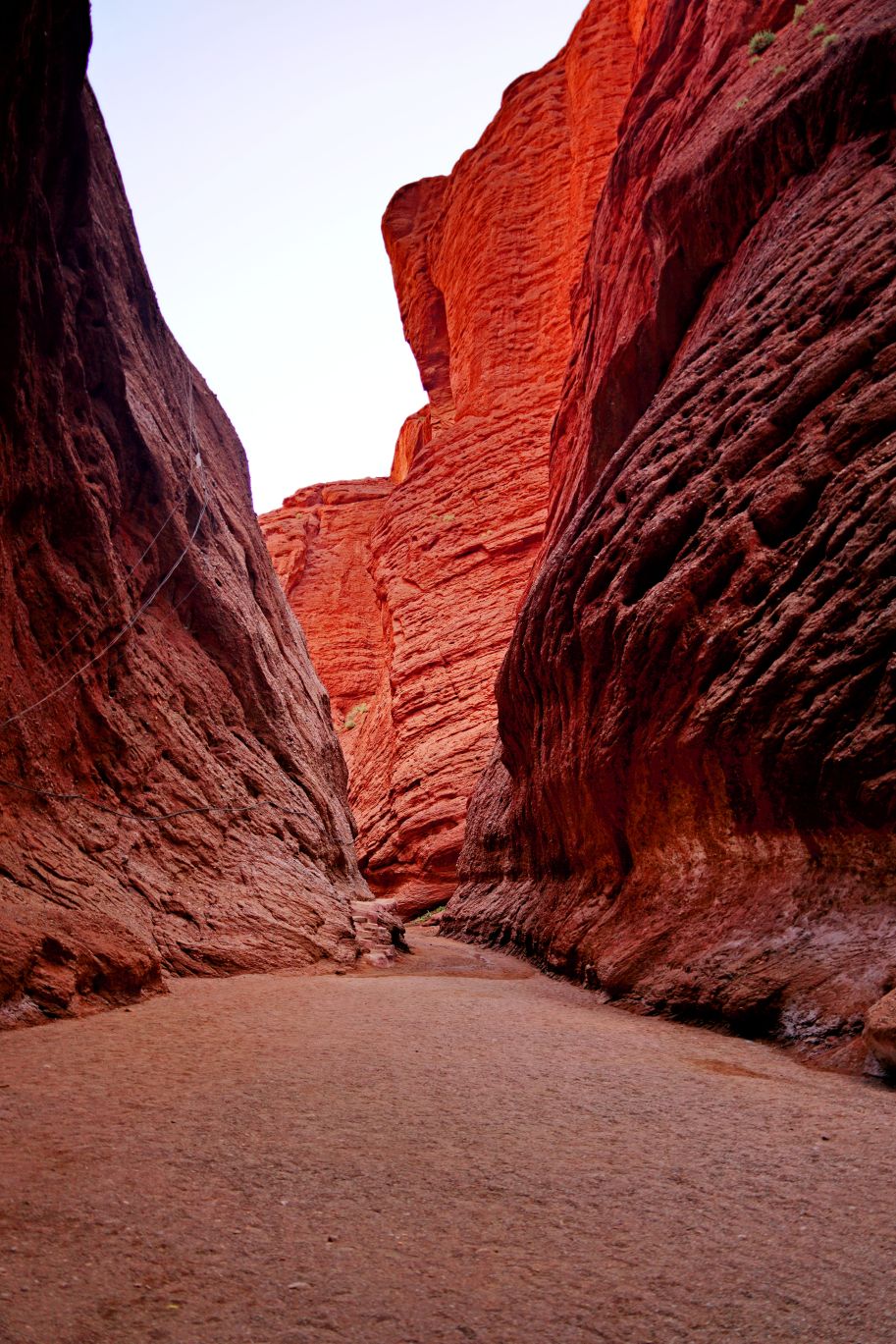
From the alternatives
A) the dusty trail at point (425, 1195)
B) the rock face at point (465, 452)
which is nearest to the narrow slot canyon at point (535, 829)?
the dusty trail at point (425, 1195)

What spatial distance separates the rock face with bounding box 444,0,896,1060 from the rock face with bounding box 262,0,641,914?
331 inches

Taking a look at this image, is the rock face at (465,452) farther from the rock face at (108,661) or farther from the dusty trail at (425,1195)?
the dusty trail at (425,1195)

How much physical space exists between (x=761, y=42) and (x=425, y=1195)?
535 inches

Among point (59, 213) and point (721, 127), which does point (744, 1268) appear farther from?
point (721, 127)

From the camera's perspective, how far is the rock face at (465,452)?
841 inches

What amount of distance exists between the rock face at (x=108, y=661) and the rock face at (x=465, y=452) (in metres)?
9.29

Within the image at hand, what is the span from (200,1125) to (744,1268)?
1.69m

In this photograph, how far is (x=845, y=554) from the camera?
5.64 meters

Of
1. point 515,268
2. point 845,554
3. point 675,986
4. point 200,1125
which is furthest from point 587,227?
point 200,1125

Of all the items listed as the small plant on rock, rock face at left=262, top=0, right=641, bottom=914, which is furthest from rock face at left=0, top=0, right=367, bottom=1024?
rock face at left=262, top=0, right=641, bottom=914

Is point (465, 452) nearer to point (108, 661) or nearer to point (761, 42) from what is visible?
point (761, 42)

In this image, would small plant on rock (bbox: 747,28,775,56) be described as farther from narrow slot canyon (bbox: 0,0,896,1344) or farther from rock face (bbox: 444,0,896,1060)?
rock face (bbox: 444,0,896,1060)

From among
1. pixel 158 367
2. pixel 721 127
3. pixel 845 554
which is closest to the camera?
pixel 845 554

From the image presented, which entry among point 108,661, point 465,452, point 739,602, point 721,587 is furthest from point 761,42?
point 465,452
